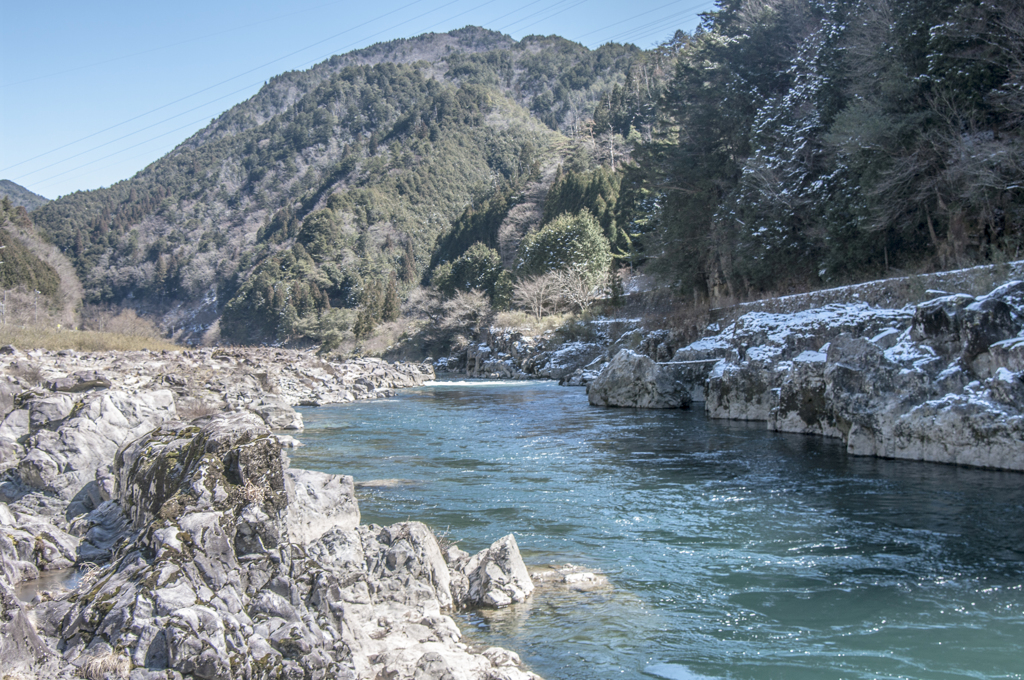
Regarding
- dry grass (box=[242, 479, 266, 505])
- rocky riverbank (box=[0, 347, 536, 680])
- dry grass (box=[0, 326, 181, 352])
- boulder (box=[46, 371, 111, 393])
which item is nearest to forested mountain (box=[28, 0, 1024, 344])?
rocky riverbank (box=[0, 347, 536, 680])

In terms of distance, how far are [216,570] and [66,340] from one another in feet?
111

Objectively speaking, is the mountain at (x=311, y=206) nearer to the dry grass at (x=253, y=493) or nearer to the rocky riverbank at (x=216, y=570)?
the rocky riverbank at (x=216, y=570)

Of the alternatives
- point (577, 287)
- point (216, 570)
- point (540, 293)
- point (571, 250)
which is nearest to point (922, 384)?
point (216, 570)

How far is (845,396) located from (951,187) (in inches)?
343

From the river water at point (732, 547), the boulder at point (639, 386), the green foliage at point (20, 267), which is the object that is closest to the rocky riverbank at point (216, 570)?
the river water at point (732, 547)

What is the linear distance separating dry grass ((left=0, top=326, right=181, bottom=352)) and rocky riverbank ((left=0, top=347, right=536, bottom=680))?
2413 centimetres

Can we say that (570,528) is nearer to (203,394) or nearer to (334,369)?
(203,394)

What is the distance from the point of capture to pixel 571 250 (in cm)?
5475

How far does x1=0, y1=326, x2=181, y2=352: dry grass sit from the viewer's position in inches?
1137

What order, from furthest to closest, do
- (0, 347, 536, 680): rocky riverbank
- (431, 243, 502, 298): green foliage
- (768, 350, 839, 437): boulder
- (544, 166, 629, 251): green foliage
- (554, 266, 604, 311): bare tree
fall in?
1. (431, 243, 502, 298): green foliage
2. (544, 166, 629, 251): green foliage
3. (554, 266, 604, 311): bare tree
4. (768, 350, 839, 437): boulder
5. (0, 347, 536, 680): rocky riverbank

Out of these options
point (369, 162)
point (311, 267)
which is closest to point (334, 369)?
point (311, 267)

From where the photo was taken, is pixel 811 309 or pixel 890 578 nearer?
pixel 890 578

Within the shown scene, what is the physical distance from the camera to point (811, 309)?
820 inches

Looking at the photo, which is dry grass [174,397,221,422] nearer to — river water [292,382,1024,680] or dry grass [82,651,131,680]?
river water [292,382,1024,680]
